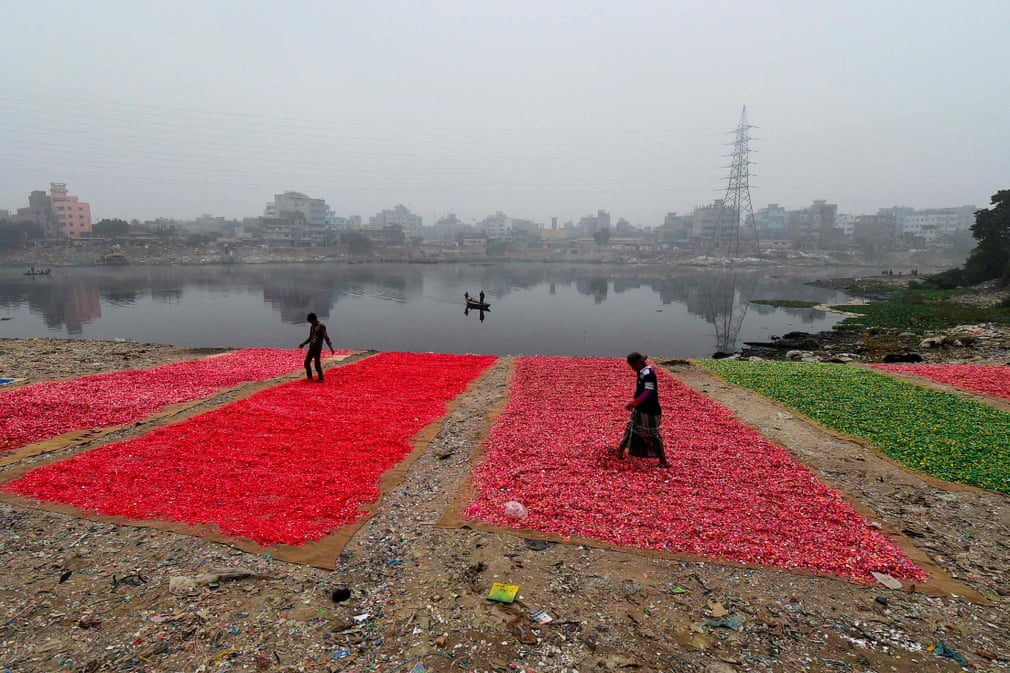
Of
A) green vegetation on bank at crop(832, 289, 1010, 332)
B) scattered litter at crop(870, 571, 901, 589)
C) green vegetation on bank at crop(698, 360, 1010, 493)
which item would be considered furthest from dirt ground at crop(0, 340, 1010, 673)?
green vegetation on bank at crop(832, 289, 1010, 332)

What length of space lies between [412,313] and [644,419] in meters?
40.3

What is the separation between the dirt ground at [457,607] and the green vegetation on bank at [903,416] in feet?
6.54

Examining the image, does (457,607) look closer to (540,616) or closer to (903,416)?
(540,616)

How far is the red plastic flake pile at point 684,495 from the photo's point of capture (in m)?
6.29

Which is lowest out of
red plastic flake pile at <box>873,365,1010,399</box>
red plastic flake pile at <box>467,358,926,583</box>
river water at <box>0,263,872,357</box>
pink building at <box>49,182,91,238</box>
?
river water at <box>0,263,872,357</box>

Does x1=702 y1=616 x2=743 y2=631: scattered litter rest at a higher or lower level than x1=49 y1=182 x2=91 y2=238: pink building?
lower

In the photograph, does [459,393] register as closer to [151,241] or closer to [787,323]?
[787,323]

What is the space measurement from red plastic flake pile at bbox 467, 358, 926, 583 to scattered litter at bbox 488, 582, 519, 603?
1266 mm

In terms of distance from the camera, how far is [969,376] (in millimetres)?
15695

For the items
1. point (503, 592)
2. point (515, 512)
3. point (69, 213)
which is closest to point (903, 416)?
point (515, 512)

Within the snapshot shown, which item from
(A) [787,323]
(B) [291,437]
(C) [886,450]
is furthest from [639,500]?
(A) [787,323]

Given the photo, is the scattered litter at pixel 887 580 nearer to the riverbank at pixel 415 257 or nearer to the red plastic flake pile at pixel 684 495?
the red plastic flake pile at pixel 684 495

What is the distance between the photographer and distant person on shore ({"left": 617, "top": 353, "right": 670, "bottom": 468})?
8.22 meters

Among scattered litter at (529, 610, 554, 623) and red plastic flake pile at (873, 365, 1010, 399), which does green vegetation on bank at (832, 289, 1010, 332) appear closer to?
red plastic flake pile at (873, 365, 1010, 399)
